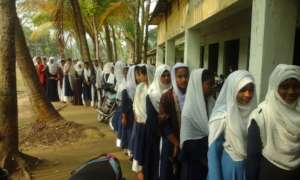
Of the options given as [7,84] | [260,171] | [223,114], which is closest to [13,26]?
[7,84]

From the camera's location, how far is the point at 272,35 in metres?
4.05

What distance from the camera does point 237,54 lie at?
10.5 metres

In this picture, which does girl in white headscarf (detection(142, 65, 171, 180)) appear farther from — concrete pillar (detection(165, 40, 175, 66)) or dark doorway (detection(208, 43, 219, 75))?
concrete pillar (detection(165, 40, 175, 66))

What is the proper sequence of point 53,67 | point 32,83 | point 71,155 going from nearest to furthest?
point 71,155
point 32,83
point 53,67

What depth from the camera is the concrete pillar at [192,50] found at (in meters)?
9.48

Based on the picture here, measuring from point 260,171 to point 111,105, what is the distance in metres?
7.35

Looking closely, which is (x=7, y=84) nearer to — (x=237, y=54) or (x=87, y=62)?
(x=237, y=54)

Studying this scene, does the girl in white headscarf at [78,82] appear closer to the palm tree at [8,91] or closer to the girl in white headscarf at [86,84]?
the girl in white headscarf at [86,84]

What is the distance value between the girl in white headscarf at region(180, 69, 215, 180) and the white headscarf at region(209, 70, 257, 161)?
41 centimetres

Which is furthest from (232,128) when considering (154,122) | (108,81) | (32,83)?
(108,81)

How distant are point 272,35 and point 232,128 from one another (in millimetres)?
1681

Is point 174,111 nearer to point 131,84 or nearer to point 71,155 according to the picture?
point 131,84

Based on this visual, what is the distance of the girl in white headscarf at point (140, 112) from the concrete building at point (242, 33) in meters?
1.60

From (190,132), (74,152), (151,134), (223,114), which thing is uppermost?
(223,114)
